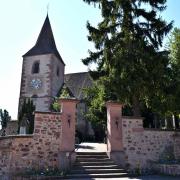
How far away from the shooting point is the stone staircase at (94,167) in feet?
34.1

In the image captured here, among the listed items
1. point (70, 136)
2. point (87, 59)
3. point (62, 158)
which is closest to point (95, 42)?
point (87, 59)

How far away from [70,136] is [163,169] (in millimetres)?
4261

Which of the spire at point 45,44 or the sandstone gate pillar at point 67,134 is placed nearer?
the sandstone gate pillar at point 67,134

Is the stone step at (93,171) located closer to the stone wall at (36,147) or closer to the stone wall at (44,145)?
the stone wall at (44,145)

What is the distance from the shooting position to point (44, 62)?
33938 mm

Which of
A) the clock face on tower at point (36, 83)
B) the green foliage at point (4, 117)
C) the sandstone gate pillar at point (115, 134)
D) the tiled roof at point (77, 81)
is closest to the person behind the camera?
the sandstone gate pillar at point (115, 134)

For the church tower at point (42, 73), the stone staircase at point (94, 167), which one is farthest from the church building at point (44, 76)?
the stone staircase at point (94, 167)

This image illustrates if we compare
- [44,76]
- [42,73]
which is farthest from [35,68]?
[44,76]

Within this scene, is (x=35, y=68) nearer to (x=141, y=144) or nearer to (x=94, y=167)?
(x=141, y=144)

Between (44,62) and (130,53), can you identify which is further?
(44,62)

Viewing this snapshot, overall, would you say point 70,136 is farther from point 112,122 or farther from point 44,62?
point 44,62

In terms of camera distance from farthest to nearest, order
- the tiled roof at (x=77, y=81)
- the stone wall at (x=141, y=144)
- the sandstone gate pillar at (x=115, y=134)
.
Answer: the tiled roof at (x=77, y=81) < the stone wall at (x=141, y=144) < the sandstone gate pillar at (x=115, y=134)

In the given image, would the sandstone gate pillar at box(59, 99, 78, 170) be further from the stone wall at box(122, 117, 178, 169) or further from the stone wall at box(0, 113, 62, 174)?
the stone wall at box(122, 117, 178, 169)

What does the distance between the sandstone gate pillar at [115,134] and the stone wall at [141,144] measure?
0.82 ft
